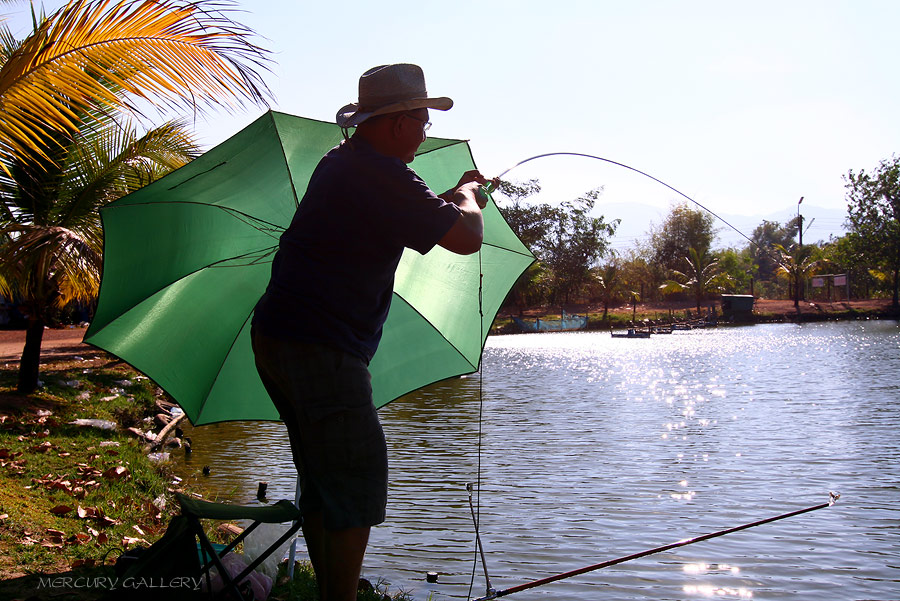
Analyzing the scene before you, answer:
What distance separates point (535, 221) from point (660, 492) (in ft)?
186

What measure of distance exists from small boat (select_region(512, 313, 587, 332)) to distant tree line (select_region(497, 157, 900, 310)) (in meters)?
2.44

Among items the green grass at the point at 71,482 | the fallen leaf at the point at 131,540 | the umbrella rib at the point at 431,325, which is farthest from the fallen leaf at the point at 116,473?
the umbrella rib at the point at 431,325

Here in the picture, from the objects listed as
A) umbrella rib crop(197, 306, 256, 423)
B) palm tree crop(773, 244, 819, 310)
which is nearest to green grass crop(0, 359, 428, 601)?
umbrella rib crop(197, 306, 256, 423)

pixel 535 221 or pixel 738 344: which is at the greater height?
pixel 535 221

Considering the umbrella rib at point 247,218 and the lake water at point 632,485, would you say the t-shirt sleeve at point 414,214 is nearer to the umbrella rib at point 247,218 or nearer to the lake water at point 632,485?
the lake water at point 632,485

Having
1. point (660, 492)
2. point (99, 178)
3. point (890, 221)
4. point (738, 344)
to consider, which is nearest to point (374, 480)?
point (660, 492)

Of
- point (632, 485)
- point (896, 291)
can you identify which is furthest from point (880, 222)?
point (632, 485)

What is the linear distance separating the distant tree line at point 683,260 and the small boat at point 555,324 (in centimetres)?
244

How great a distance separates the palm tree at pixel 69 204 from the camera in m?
9.12

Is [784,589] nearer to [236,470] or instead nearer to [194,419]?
[194,419]

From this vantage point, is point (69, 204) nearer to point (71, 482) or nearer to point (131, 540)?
point (71, 482)

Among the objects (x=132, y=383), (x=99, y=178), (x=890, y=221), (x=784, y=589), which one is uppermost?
(x=890, y=221)

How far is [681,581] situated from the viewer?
6.23 meters

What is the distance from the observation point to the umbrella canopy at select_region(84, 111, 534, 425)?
3684 mm
